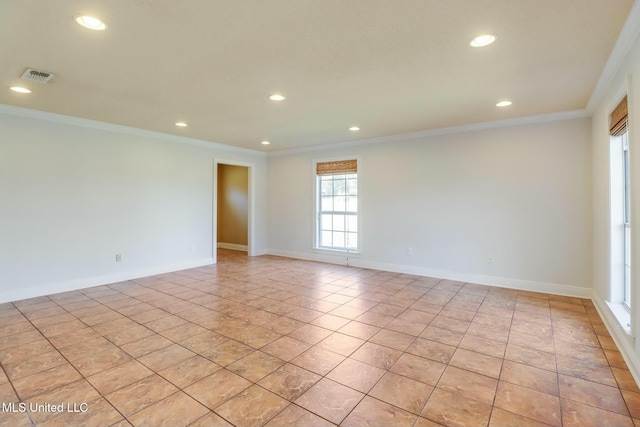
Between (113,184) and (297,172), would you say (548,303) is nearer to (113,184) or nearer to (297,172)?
(297,172)

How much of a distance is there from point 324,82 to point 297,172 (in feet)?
12.8

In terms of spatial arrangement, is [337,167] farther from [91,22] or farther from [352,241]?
[91,22]

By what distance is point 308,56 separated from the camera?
2514mm

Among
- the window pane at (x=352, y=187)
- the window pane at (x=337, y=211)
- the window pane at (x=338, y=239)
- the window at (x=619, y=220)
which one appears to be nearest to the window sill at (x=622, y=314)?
the window at (x=619, y=220)

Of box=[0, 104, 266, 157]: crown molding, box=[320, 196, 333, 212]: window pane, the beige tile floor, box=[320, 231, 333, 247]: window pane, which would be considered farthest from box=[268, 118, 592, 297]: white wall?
box=[0, 104, 266, 157]: crown molding

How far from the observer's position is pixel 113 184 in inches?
190

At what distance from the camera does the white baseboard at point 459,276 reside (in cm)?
414

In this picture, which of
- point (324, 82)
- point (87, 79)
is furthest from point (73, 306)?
point (324, 82)

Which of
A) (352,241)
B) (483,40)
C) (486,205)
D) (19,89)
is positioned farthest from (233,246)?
(483,40)

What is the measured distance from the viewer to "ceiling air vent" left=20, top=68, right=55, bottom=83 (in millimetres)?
2813

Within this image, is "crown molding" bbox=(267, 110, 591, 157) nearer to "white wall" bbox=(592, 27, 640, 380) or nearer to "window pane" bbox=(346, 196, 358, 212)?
"white wall" bbox=(592, 27, 640, 380)

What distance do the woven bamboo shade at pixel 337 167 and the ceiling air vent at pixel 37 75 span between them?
173 inches

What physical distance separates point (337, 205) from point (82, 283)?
441 centimetres

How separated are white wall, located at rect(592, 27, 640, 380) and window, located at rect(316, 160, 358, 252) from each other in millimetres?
3502
